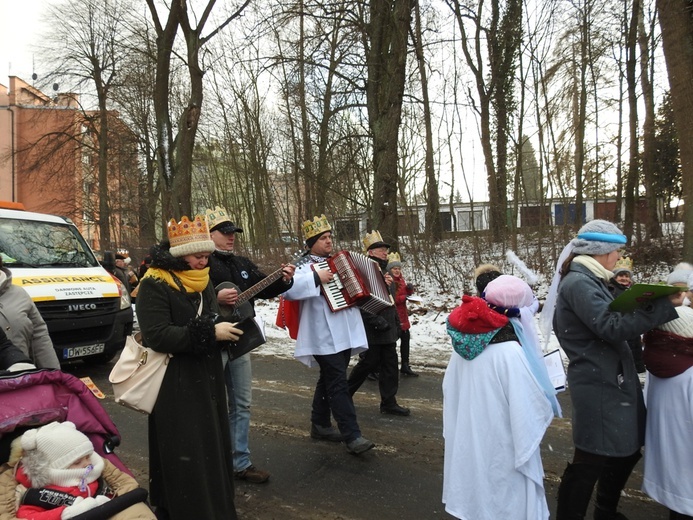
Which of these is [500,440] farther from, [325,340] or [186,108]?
[186,108]

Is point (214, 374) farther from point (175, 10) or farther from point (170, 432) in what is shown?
point (175, 10)

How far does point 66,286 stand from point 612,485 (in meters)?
6.99

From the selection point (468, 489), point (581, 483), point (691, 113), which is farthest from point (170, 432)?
point (691, 113)

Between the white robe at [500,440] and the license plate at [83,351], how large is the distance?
20.3ft

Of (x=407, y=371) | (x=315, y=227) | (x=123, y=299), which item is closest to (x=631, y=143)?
(x=407, y=371)

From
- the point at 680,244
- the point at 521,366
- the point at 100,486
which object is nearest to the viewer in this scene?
the point at 100,486

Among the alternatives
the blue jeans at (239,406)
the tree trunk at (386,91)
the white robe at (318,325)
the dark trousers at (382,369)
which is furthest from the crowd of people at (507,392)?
the tree trunk at (386,91)

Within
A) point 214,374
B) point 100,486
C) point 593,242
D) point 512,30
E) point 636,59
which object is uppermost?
point 512,30

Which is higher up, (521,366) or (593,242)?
(593,242)

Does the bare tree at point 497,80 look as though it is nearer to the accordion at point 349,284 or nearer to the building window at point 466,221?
the building window at point 466,221

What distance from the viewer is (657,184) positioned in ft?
50.3

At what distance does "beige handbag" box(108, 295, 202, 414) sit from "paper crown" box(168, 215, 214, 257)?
0.63 m

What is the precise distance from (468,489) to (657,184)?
15.5 meters

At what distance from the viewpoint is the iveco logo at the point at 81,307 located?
721 cm
